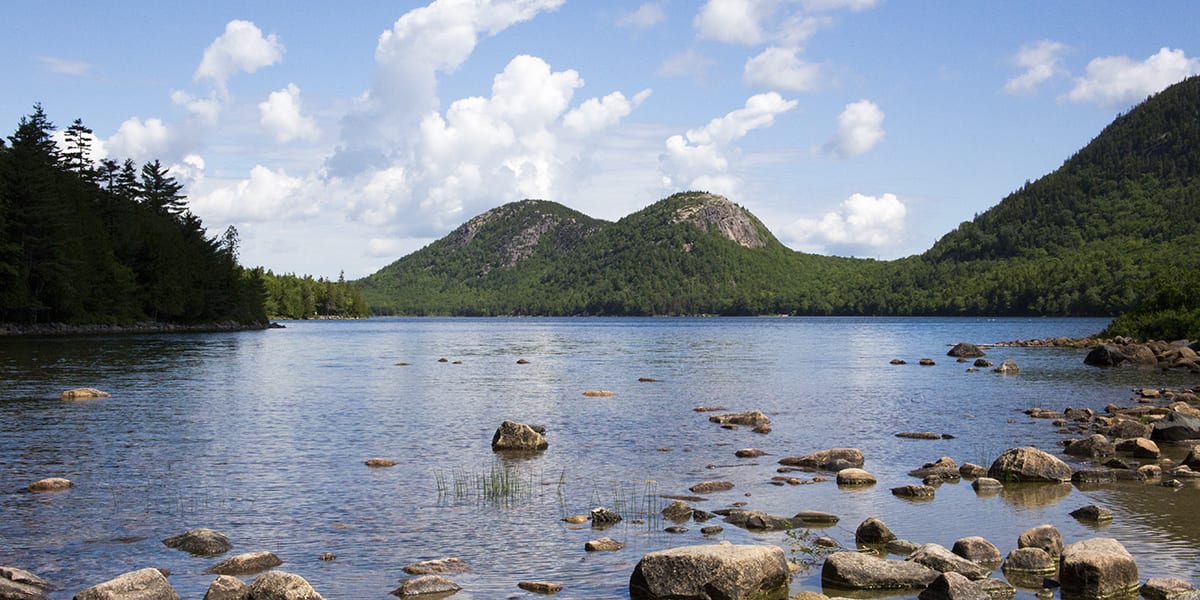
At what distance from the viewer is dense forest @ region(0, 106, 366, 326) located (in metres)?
95.6

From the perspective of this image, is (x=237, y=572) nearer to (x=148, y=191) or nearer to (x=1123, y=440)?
(x=1123, y=440)

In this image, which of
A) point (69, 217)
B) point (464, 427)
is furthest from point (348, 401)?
point (69, 217)

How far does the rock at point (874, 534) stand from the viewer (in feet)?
54.6

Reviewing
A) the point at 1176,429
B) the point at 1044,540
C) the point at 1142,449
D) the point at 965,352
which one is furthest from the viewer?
the point at 965,352

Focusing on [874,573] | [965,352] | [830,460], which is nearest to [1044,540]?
[874,573]

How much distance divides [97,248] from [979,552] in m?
118

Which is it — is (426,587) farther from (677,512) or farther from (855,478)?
(855,478)

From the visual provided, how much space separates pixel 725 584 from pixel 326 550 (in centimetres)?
745

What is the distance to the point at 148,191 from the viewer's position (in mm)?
154625

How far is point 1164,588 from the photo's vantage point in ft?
43.3

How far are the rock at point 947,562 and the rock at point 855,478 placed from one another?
306 inches

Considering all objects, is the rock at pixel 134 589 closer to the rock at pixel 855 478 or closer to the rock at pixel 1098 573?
the rock at pixel 1098 573

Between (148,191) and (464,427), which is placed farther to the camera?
(148,191)

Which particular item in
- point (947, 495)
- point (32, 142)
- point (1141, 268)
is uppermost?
point (32, 142)
